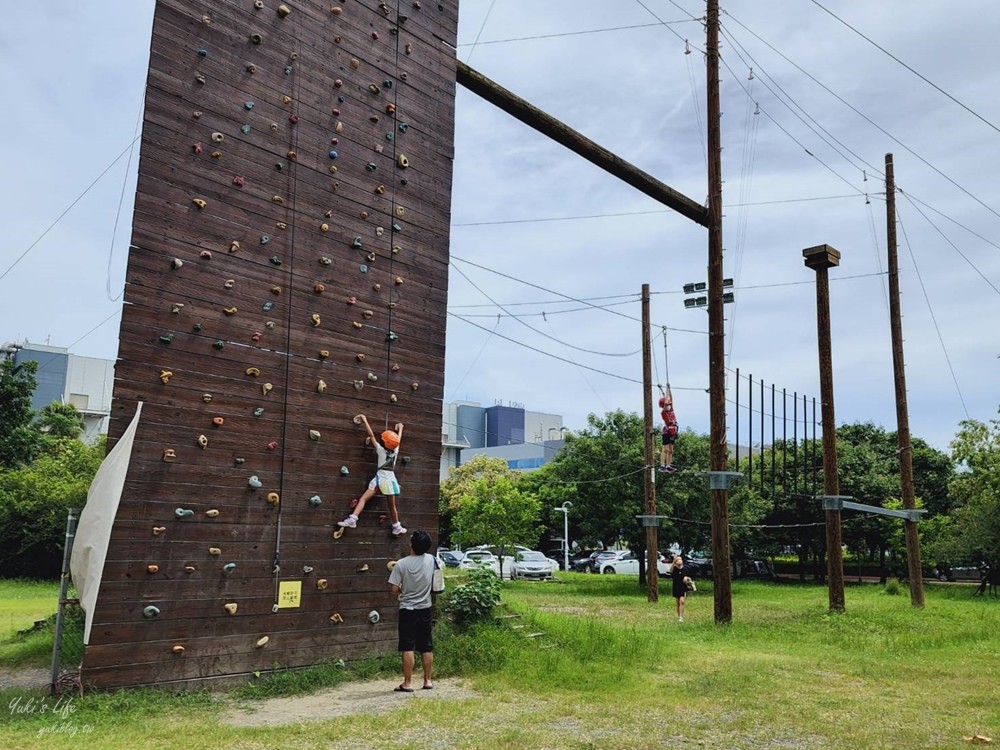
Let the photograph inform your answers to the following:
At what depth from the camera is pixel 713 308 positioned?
15.1 meters

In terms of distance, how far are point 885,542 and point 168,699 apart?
34.9 m

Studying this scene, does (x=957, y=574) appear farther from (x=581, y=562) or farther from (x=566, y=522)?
(x=566, y=522)

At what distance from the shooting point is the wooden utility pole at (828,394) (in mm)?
17188

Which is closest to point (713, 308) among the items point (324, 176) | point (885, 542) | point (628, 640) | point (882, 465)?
point (628, 640)

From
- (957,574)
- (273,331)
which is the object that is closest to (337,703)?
(273,331)

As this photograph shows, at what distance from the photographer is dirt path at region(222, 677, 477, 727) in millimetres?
7000

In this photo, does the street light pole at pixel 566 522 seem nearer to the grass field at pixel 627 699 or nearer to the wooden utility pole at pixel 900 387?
the wooden utility pole at pixel 900 387

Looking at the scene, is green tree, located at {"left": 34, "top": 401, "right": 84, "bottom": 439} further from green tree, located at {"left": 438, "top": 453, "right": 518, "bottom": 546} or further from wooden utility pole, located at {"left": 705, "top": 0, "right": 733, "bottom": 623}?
wooden utility pole, located at {"left": 705, "top": 0, "right": 733, "bottom": 623}

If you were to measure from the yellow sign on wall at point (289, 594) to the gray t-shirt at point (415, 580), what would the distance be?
117 centimetres

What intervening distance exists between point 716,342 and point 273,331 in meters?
8.90

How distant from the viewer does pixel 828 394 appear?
1739 centimetres

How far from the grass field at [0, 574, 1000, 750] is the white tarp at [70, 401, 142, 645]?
92 centimetres

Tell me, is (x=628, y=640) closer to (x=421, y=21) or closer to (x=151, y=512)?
(x=151, y=512)

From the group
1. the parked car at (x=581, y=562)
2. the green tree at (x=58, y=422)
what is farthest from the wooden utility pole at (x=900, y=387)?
the green tree at (x=58, y=422)
